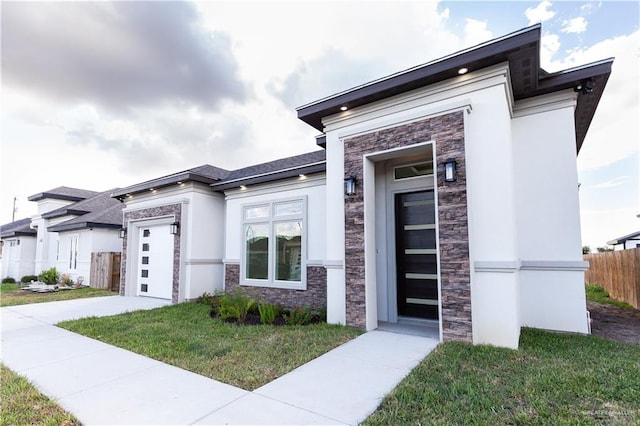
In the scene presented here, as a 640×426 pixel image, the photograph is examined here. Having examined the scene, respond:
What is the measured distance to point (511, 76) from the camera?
194 inches

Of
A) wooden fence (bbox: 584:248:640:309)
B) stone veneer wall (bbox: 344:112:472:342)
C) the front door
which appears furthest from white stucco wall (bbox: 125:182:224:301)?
wooden fence (bbox: 584:248:640:309)

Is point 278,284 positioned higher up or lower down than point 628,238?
lower down

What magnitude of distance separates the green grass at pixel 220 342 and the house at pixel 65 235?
31.4 ft

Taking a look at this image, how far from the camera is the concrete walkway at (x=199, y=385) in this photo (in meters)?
2.70

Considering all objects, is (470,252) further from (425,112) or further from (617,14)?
(617,14)

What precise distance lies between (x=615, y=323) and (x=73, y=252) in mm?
20516

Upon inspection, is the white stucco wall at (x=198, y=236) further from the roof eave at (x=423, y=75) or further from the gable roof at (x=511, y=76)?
the gable roof at (x=511, y=76)

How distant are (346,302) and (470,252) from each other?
2.33m

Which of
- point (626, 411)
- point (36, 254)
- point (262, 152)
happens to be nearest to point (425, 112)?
point (626, 411)

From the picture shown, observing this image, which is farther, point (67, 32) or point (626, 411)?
point (67, 32)

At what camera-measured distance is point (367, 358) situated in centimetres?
408

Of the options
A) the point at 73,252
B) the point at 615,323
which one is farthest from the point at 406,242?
the point at 73,252

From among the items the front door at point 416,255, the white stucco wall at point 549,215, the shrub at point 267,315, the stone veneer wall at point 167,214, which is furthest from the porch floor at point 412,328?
the stone veneer wall at point 167,214

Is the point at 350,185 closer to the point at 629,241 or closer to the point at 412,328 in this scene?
the point at 412,328
